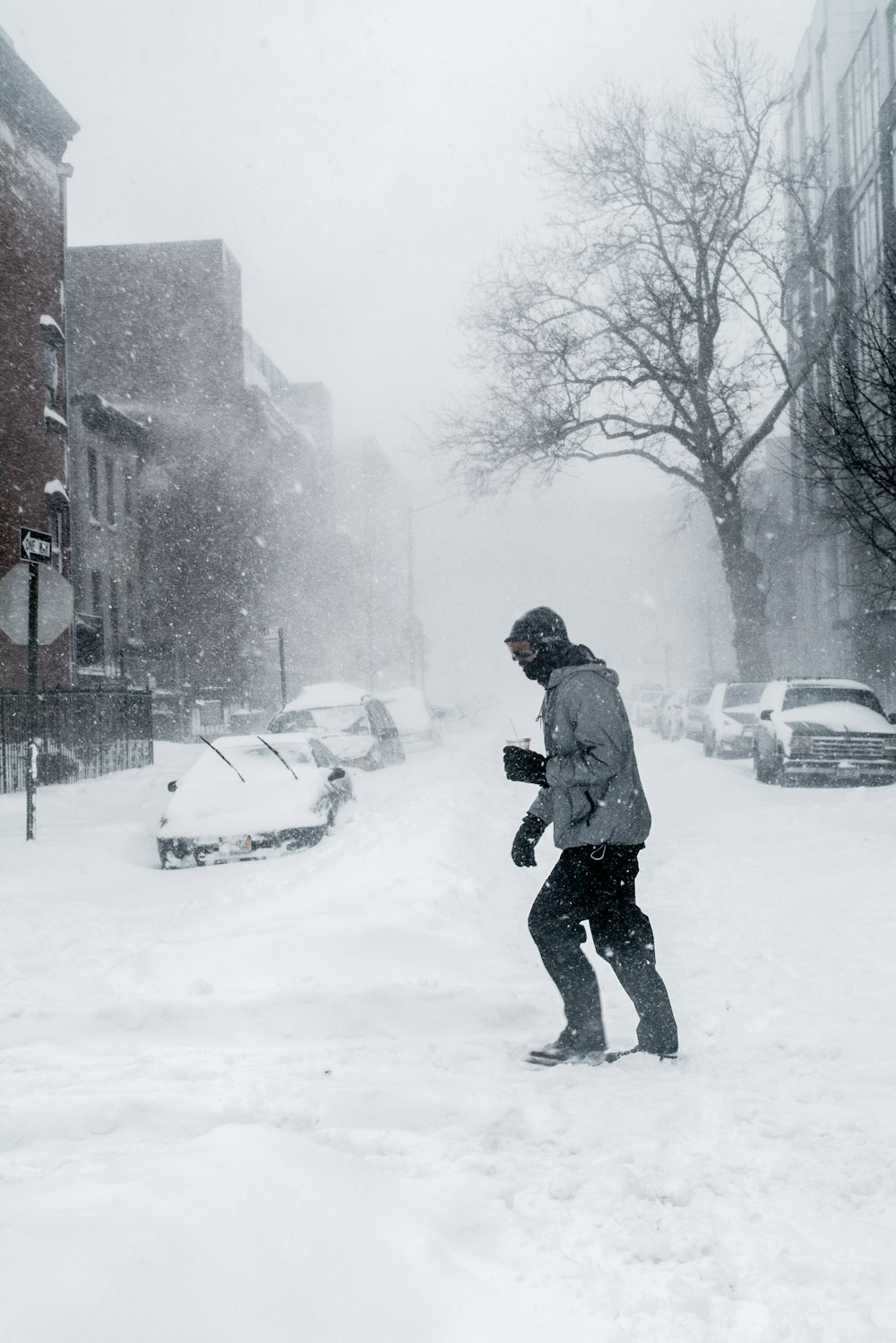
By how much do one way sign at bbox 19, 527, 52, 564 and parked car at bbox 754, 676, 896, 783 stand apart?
11452mm

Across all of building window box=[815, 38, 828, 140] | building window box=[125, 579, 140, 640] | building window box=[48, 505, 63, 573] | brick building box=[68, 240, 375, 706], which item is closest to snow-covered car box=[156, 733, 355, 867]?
building window box=[48, 505, 63, 573]

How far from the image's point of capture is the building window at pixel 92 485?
1304 inches

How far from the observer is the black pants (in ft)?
14.9

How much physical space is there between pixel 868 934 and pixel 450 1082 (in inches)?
152

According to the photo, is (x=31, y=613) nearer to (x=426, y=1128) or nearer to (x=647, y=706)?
(x=426, y=1128)

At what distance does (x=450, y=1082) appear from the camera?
4.26m

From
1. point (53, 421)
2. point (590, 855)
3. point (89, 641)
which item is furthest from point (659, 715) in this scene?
point (590, 855)

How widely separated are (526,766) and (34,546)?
7.18m

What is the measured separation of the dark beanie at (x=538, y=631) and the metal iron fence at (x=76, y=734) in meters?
12.4

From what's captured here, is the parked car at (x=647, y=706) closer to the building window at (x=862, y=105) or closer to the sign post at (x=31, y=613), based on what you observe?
the building window at (x=862, y=105)

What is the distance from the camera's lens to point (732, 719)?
2295 centimetres

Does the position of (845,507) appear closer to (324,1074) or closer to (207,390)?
(324,1074)

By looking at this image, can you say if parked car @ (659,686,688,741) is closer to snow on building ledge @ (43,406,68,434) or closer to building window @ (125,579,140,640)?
building window @ (125,579,140,640)

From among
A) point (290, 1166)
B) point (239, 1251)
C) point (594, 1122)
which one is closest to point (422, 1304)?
point (239, 1251)
